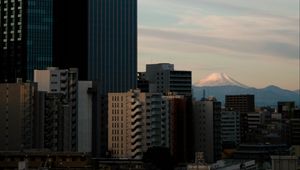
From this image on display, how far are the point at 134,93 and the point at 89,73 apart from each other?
41781 millimetres

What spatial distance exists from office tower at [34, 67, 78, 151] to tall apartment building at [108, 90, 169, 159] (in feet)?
29.5

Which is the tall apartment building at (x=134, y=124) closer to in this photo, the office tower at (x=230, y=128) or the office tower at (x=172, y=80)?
the office tower at (x=230, y=128)

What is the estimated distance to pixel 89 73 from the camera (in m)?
130

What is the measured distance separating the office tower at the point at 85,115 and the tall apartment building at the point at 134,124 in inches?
305

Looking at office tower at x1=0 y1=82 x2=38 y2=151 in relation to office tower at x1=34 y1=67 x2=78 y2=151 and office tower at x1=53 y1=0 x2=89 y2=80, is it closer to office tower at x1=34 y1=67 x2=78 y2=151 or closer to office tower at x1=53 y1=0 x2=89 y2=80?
office tower at x1=34 y1=67 x2=78 y2=151

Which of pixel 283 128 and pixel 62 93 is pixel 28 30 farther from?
pixel 283 128

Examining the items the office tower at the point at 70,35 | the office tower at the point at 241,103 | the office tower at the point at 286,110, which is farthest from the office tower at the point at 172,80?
the office tower at the point at 241,103

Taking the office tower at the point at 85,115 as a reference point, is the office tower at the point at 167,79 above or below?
above

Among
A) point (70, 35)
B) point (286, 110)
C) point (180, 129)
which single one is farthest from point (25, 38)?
point (286, 110)

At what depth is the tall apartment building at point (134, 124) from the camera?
87.1 m

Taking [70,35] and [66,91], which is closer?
[66,91]

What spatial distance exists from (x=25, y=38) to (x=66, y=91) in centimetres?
3230

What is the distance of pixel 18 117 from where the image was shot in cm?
7288

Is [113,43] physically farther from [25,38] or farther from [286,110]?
[286,110]
